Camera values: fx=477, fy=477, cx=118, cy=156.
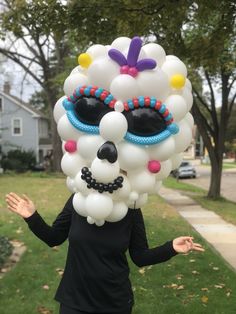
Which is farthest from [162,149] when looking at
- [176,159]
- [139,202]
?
[139,202]

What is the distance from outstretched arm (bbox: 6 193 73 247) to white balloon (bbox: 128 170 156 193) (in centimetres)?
49

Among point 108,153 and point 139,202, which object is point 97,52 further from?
point 139,202

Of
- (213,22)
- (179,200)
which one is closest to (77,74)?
(213,22)

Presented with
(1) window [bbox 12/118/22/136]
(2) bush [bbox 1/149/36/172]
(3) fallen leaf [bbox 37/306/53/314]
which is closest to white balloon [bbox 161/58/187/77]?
(3) fallen leaf [bbox 37/306/53/314]

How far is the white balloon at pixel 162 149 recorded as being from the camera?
2547mm

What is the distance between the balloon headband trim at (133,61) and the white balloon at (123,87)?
49 mm

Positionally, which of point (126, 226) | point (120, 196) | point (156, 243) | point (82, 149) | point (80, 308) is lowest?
point (156, 243)

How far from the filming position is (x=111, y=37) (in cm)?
730

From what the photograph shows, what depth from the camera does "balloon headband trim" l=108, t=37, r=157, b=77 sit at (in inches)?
97.9

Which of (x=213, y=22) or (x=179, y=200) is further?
(x=179, y=200)

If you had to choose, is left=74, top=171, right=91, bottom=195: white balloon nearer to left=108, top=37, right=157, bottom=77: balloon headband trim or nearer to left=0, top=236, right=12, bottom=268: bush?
left=108, top=37, right=157, bottom=77: balloon headband trim

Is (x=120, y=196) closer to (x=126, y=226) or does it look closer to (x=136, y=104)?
(x=126, y=226)

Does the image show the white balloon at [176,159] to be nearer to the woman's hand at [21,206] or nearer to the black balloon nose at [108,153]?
the black balloon nose at [108,153]

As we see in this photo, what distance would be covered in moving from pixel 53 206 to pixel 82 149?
10175 millimetres
